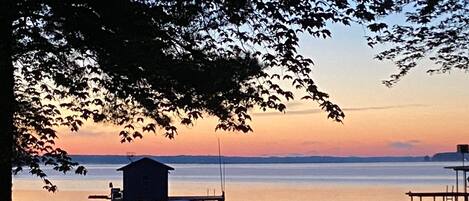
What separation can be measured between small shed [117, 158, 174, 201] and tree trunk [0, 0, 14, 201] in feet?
106

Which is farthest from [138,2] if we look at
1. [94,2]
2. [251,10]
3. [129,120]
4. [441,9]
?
[441,9]

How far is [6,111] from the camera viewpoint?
33.6 ft

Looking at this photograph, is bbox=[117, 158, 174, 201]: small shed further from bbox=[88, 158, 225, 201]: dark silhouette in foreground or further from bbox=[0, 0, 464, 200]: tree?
bbox=[0, 0, 464, 200]: tree

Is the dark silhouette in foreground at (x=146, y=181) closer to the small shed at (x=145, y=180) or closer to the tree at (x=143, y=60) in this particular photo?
the small shed at (x=145, y=180)

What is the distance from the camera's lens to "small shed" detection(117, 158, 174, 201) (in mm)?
42625

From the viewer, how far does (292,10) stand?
32.8 feet

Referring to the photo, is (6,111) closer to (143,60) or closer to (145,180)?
(143,60)

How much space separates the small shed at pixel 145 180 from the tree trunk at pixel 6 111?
32.3 meters

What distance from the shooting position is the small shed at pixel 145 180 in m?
42.6

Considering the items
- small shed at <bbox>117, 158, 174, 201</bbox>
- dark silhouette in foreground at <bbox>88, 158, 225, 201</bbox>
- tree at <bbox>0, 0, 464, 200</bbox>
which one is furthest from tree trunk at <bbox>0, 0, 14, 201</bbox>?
small shed at <bbox>117, 158, 174, 201</bbox>

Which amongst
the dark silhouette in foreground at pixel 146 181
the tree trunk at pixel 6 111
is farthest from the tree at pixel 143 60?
the dark silhouette in foreground at pixel 146 181

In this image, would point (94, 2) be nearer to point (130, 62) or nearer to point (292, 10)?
point (130, 62)

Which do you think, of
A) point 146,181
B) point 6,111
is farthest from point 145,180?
point 6,111

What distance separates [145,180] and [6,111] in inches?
1300
